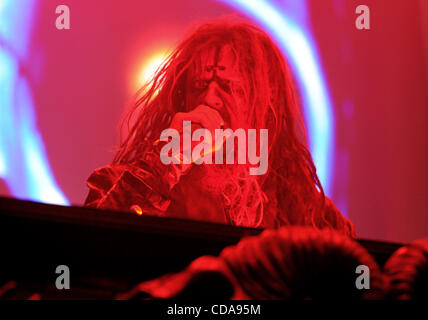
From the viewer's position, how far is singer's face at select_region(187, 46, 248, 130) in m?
2.01

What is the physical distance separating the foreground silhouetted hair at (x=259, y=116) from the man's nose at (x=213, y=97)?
94 mm

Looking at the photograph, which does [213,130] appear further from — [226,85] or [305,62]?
[305,62]

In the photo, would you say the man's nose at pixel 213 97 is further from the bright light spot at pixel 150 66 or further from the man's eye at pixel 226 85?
the bright light spot at pixel 150 66

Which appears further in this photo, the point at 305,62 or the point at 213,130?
the point at 305,62

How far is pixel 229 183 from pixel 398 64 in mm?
955

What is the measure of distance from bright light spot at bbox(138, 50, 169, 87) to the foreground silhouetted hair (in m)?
0.02

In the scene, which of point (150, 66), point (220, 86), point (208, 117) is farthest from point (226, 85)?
point (150, 66)

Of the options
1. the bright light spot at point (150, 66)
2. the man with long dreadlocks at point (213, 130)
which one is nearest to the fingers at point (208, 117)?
the man with long dreadlocks at point (213, 130)

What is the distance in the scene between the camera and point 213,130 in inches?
77.8

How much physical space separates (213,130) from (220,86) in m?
0.20

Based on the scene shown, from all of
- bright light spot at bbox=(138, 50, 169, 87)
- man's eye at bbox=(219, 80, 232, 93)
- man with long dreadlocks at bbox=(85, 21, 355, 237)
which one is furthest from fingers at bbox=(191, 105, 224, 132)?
bright light spot at bbox=(138, 50, 169, 87)

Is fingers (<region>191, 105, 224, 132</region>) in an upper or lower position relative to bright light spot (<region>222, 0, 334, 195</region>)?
lower

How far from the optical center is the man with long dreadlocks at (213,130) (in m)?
1.87

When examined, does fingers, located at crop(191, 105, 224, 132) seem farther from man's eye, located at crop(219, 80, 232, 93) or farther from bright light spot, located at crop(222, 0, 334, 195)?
bright light spot, located at crop(222, 0, 334, 195)
